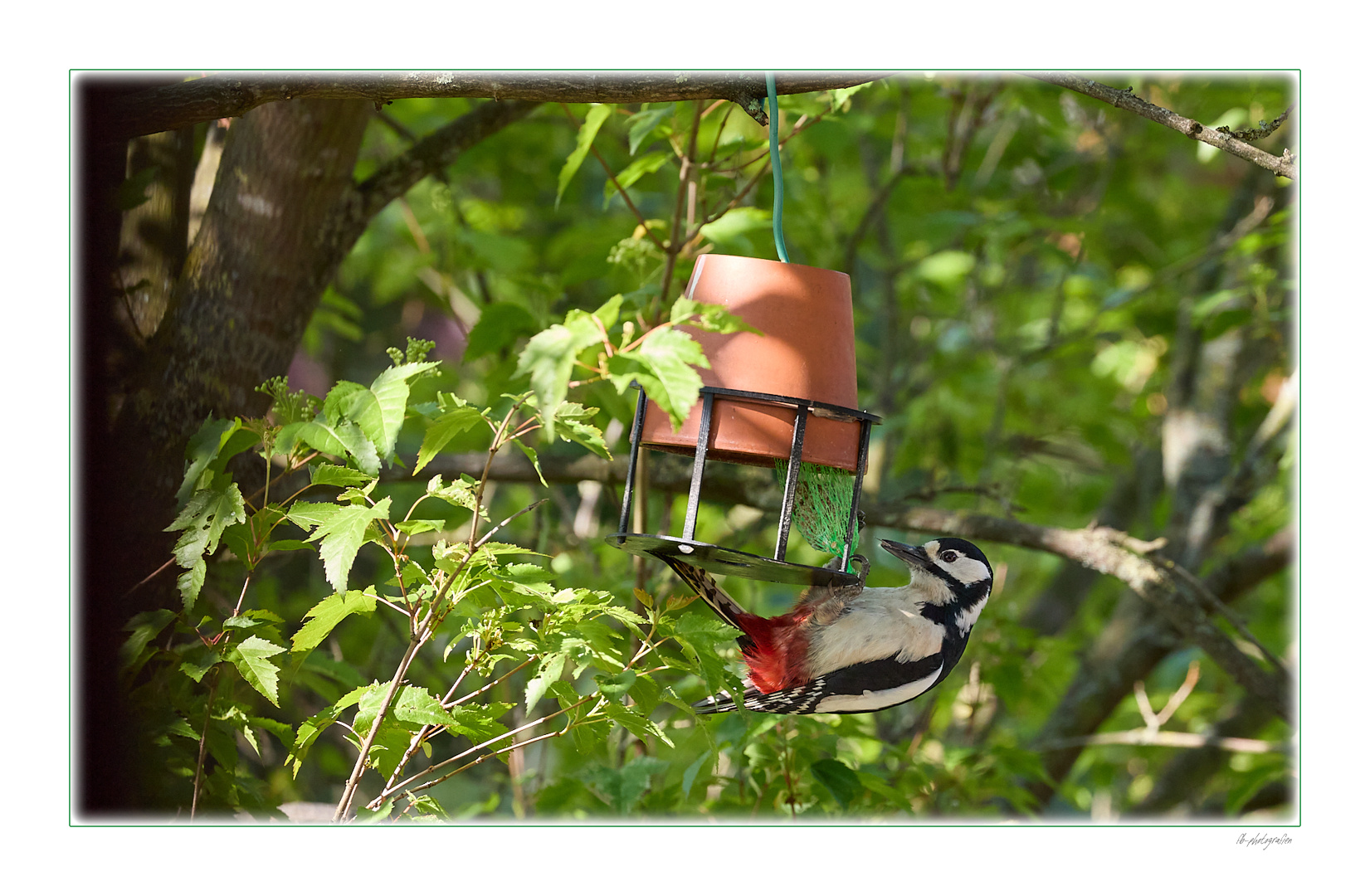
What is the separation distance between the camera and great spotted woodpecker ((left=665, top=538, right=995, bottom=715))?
282 cm

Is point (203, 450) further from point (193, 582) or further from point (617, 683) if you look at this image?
point (617, 683)

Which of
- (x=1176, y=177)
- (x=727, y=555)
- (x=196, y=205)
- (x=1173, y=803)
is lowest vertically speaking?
(x=1173, y=803)

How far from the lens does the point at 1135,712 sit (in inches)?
252

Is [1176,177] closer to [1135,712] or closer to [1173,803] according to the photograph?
[1135,712]

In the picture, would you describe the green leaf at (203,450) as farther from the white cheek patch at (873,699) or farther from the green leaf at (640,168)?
the white cheek patch at (873,699)

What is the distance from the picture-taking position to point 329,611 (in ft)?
6.93

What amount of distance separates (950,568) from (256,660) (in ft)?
5.70

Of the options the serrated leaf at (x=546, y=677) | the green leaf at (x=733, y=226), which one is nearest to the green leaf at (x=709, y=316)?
the serrated leaf at (x=546, y=677)

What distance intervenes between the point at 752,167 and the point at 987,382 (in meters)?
1.94

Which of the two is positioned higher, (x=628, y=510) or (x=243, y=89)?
(x=243, y=89)

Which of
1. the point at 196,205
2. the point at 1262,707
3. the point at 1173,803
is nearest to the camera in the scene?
the point at 196,205

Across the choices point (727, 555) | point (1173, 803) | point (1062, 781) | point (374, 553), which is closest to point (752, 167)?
point (727, 555)

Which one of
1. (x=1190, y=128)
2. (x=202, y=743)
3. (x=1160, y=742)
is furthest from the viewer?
(x=1160, y=742)

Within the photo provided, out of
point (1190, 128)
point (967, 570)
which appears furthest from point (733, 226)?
point (1190, 128)
